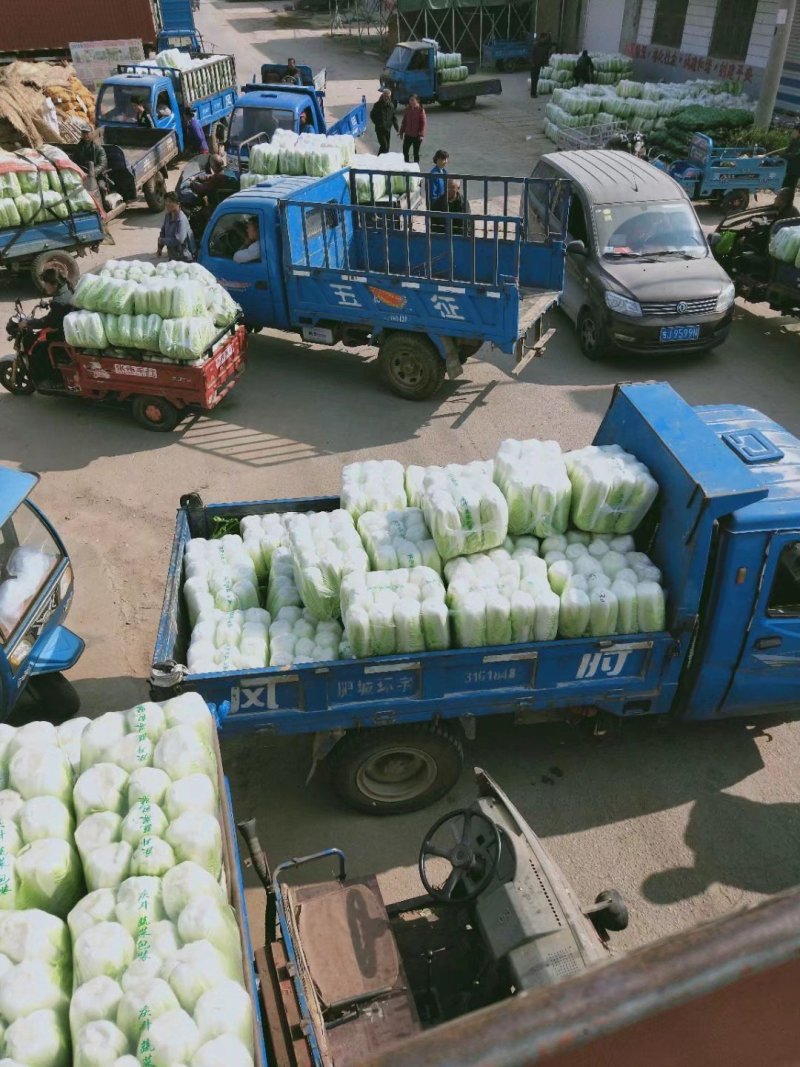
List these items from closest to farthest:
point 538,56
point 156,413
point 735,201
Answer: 1. point 156,413
2. point 735,201
3. point 538,56

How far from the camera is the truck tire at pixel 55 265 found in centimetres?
1346

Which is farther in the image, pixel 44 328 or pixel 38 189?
pixel 38 189

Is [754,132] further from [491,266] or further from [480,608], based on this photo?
[480,608]

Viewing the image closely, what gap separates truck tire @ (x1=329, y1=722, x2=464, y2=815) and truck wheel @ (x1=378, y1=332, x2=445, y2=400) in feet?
19.4

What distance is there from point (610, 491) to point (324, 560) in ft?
6.20

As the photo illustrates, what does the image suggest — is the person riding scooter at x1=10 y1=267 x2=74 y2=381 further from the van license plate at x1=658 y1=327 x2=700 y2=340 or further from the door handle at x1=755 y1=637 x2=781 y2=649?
the door handle at x1=755 y1=637 x2=781 y2=649

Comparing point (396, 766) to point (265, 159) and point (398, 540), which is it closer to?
point (398, 540)

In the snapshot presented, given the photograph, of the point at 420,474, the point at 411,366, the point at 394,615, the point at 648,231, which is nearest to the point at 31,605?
the point at 394,615

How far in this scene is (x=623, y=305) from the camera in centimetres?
1074

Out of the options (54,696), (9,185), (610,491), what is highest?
(610,491)

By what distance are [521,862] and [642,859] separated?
60.9 inches

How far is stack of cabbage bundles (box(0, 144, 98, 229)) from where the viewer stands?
1300 cm

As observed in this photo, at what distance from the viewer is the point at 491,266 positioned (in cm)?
1112

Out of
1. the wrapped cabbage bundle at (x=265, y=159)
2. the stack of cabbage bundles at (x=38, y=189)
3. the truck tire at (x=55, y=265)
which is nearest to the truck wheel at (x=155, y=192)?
the stack of cabbage bundles at (x=38, y=189)
